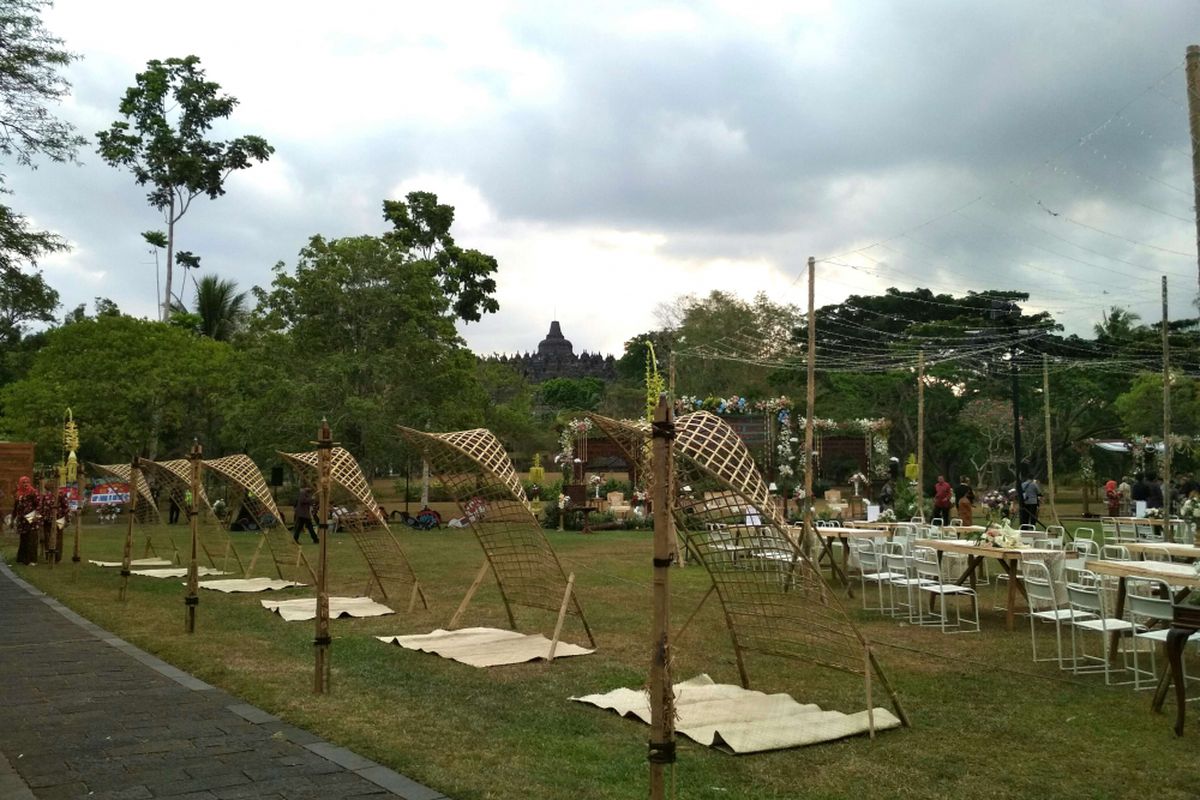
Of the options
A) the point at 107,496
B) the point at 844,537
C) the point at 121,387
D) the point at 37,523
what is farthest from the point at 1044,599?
the point at 107,496

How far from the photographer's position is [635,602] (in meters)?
11.4

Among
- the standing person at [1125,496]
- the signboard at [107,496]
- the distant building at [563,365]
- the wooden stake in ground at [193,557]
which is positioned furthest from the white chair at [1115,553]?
the distant building at [563,365]

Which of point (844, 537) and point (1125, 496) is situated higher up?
point (1125, 496)

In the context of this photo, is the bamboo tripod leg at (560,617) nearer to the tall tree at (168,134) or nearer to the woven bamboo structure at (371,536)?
the woven bamboo structure at (371,536)

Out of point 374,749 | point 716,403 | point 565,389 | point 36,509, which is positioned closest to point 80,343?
point 36,509

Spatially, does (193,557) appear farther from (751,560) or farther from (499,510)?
(751,560)

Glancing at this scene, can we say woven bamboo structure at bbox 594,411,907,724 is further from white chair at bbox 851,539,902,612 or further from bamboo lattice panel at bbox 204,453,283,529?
bamboo lattice panel at bbox 204,453,283,529

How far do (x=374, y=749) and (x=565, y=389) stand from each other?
2701 inches

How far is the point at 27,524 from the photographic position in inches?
659

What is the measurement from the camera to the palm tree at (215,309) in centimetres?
3844

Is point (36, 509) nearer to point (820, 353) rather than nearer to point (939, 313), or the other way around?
point (820, 353)

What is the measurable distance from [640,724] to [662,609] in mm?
2274

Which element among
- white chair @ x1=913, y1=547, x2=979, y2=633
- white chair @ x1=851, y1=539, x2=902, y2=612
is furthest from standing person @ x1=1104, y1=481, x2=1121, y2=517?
white chair @ x1=913, y1=547, x2=979, y2=633

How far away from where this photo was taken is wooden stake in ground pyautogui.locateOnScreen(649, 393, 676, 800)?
3.88m
